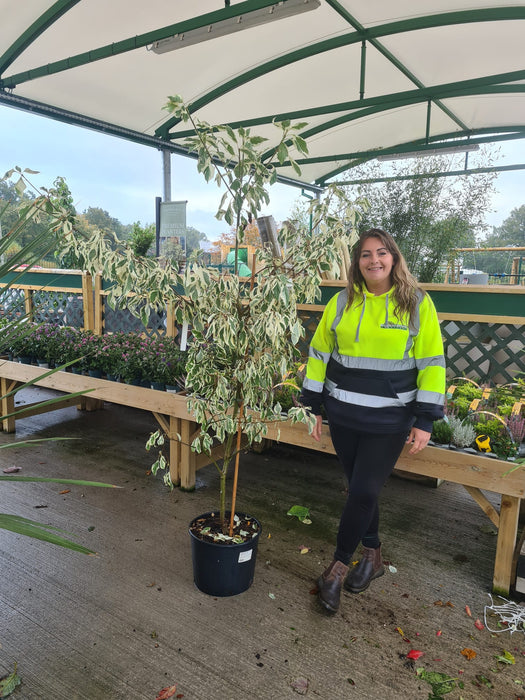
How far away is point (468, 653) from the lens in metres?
1.89

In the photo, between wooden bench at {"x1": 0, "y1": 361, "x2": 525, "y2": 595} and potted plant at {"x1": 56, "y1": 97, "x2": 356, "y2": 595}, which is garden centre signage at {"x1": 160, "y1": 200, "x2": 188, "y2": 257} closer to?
wooden bench at {"x1": 0, "y1": 361, "x2": 525, "y2": 595}

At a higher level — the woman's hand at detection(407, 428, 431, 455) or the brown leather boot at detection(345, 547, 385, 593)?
the woman's hand at detection(407, 428, 431, 455)

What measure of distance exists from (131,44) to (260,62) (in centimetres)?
204

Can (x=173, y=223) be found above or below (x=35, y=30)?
below

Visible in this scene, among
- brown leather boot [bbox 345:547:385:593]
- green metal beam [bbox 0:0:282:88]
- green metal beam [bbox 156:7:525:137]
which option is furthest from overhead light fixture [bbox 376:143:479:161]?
brown leather boot [bbox 345:547:385:593]

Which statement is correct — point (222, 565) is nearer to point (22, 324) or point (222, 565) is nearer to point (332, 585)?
point (332, 585)

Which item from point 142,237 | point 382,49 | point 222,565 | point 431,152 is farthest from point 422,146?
point 222,565

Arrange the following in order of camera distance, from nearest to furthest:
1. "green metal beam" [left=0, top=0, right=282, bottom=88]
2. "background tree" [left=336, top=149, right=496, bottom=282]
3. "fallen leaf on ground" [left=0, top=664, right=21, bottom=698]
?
"fallen leaf on ground" [left=0, top=664, right=21, bottom=698], "green metal beam" [left=0, top=0, right=282, bottom=88], "background tree" [left=336, top=149, right=496, bottom=282]

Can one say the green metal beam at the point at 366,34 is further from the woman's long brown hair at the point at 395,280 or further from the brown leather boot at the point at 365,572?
the brown leather boot at the point at 365,572

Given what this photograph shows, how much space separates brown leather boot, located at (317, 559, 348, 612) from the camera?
209 centimetres

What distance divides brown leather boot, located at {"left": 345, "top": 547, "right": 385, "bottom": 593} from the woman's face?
1258 millimetres

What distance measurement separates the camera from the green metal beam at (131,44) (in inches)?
175

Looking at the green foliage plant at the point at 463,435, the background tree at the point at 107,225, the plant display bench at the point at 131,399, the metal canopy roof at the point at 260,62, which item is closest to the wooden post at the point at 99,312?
the background tree at the point at 107,225

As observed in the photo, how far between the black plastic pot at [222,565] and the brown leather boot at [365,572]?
471mm
